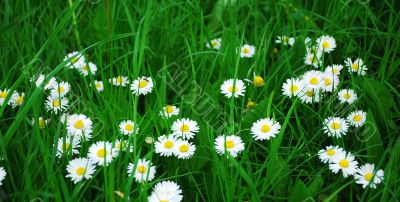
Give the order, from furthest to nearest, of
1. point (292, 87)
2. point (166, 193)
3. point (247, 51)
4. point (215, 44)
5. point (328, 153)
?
point (215, 44)
point (247, 51)
point (292, 87)
point (328, 153)
point (166, 193)

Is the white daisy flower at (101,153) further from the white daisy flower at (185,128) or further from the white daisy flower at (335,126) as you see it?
the white daisy flower at (335,126)

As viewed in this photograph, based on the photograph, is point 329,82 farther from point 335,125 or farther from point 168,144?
point 168,144

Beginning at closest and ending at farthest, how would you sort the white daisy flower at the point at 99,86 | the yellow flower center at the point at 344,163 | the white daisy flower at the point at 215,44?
the yellow flower center at the point at 344,163 < the white daisy flower at the point at 99,86 < the white daisy flower at the point at 215,44

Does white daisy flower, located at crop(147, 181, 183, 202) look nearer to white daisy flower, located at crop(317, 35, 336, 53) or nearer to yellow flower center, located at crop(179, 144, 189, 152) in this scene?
yellow flower center, located at crop(179, 144, 189, 152)

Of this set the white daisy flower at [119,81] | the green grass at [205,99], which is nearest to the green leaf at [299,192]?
the green grass at [205,99]

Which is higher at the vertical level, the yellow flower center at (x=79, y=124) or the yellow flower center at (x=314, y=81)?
the yellow flower center at (x=314, y=81)

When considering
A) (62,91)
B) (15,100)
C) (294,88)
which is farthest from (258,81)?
(15,100)
